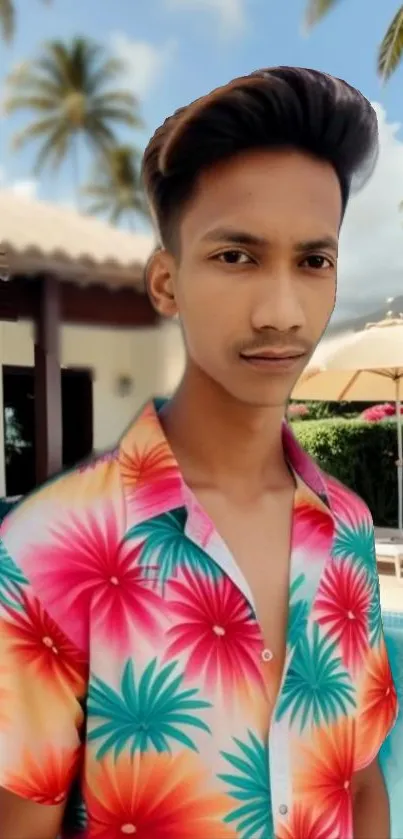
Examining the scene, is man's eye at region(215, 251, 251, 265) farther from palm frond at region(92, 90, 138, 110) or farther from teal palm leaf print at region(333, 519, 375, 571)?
palm frond at region(92, 90, 138, 110)

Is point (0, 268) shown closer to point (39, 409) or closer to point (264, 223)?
point (39, 409)

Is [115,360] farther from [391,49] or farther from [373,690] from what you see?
[391,49]

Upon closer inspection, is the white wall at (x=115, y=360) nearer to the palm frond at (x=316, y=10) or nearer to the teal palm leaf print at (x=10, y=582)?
the teal palm leaf print at (x=10, y=582)

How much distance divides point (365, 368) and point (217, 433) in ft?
19.6

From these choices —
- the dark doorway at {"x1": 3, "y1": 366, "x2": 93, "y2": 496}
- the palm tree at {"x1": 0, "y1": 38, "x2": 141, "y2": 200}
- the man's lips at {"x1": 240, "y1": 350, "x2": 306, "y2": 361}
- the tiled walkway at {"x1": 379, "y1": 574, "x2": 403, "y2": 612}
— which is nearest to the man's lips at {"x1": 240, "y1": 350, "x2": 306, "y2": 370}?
the man's lips at {"x1": 240, "y1": 350, "x2": 306, "y2": 361}

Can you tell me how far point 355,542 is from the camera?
947 mm

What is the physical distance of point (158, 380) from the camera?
1379 mm

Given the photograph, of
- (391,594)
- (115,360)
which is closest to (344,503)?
(115,360)

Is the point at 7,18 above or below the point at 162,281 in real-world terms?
above

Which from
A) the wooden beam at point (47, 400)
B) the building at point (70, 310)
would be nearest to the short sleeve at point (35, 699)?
the building at point (70, 310)

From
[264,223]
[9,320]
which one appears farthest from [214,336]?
[9,320]

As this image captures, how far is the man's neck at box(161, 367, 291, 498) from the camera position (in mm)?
854

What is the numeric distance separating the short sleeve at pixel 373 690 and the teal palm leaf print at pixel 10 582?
1.35 ft

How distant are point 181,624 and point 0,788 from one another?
224mm
